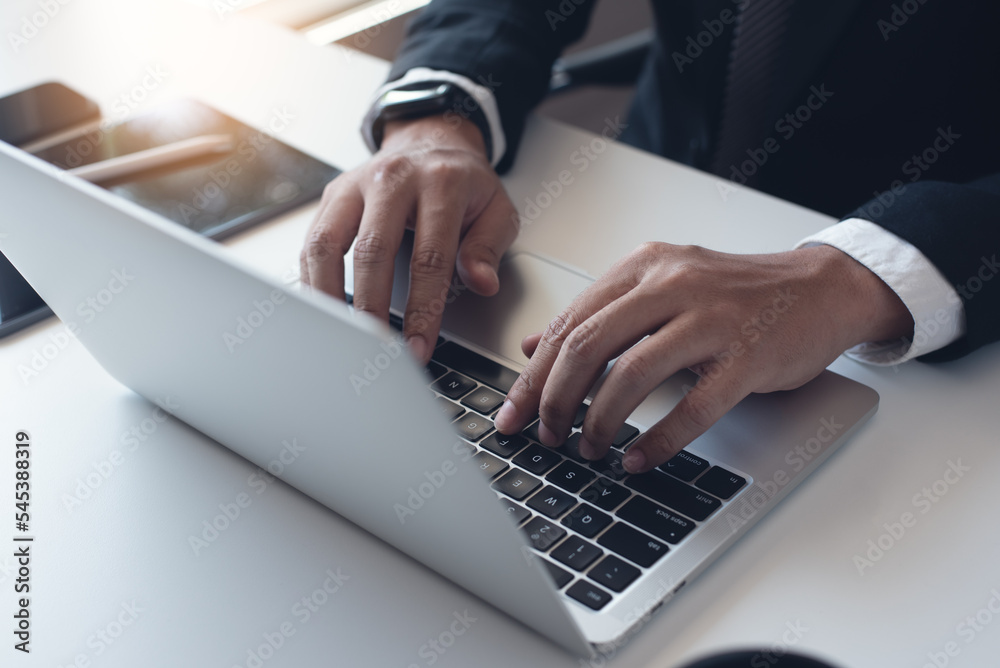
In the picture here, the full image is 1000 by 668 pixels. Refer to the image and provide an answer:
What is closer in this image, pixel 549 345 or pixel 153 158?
pixel 549 345

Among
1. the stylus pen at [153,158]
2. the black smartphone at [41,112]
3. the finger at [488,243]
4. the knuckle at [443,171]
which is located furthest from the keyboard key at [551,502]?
the black smartphone at [41,112]

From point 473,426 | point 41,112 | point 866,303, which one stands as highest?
point 866,303

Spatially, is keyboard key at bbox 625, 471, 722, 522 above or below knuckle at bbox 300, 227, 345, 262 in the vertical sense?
above

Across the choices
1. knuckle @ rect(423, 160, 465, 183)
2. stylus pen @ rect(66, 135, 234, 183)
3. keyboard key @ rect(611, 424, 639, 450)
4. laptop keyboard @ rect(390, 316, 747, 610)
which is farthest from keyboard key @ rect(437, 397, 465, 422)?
stylus pen @ rect(66, 135, 234, 183)

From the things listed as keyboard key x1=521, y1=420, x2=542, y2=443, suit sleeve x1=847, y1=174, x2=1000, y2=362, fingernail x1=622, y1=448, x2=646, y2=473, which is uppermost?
suit sleeve x1=847, y1=174, x2=1000, y2=362

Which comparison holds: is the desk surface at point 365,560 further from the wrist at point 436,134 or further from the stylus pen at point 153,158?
the wrist at point 436,134

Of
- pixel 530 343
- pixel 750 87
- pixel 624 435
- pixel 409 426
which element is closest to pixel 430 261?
pixel 530 343

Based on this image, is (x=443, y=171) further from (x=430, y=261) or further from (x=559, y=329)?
(x=559, y=329)

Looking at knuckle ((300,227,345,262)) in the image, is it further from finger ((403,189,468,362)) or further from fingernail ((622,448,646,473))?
fingernail ((622,448,646,473))

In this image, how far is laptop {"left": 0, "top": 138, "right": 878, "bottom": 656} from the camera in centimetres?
35

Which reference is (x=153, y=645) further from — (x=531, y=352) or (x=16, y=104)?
(x=16, y=104)

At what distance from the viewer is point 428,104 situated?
2.79 feet

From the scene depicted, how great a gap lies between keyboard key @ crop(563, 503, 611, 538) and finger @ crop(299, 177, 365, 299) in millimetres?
281

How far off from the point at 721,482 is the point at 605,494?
71 mm
